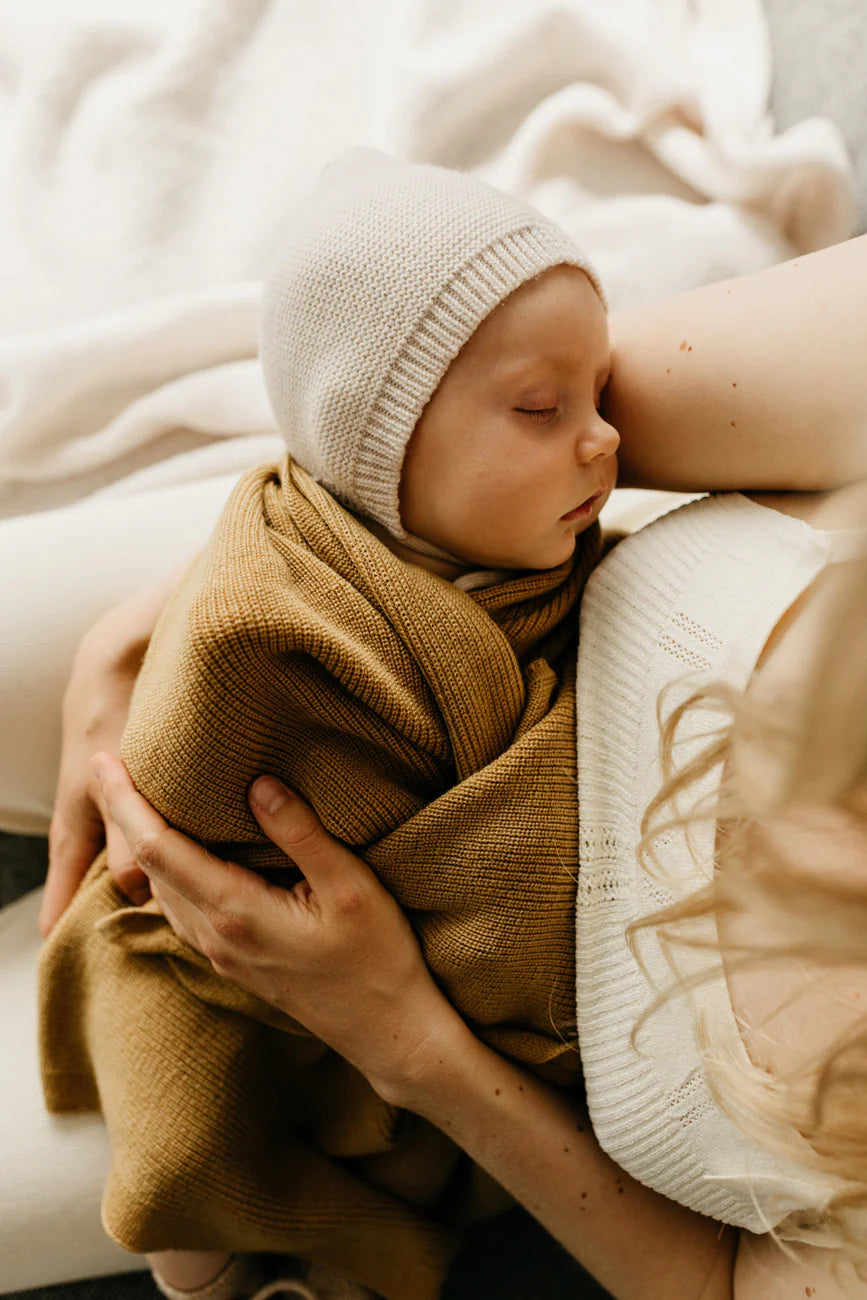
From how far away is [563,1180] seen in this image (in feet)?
2.58

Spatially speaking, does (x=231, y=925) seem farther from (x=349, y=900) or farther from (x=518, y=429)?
(x=518, y=429)

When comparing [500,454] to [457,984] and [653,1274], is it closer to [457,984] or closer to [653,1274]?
[457,984]

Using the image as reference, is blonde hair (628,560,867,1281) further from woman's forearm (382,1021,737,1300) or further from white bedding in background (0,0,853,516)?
white bedding in background (0,0,853,516)

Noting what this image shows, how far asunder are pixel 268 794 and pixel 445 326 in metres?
0.35

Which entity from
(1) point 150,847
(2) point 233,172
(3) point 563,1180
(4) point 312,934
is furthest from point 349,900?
(2) point 233,172

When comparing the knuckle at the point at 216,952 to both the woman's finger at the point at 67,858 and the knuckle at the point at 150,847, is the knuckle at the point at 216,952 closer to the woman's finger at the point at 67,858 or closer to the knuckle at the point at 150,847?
the knuckle at the point at 150,847

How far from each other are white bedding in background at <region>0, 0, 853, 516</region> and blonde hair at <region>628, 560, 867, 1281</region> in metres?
0.74

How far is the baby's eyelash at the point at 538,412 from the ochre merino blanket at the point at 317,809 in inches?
5.2

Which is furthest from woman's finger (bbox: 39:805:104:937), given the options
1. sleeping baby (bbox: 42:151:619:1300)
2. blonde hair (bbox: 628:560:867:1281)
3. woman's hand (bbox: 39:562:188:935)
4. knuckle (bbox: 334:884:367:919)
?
blonde hair (bbox: 628:560:867:1281)

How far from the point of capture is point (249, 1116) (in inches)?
33.0

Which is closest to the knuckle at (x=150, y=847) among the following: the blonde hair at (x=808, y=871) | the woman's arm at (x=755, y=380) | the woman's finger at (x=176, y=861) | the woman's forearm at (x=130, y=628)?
the woman's finger at (x=176, y=861)

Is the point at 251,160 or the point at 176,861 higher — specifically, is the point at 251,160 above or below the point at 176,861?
above

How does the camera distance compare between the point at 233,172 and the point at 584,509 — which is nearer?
the point at 584,509

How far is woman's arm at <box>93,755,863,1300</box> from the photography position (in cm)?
74
